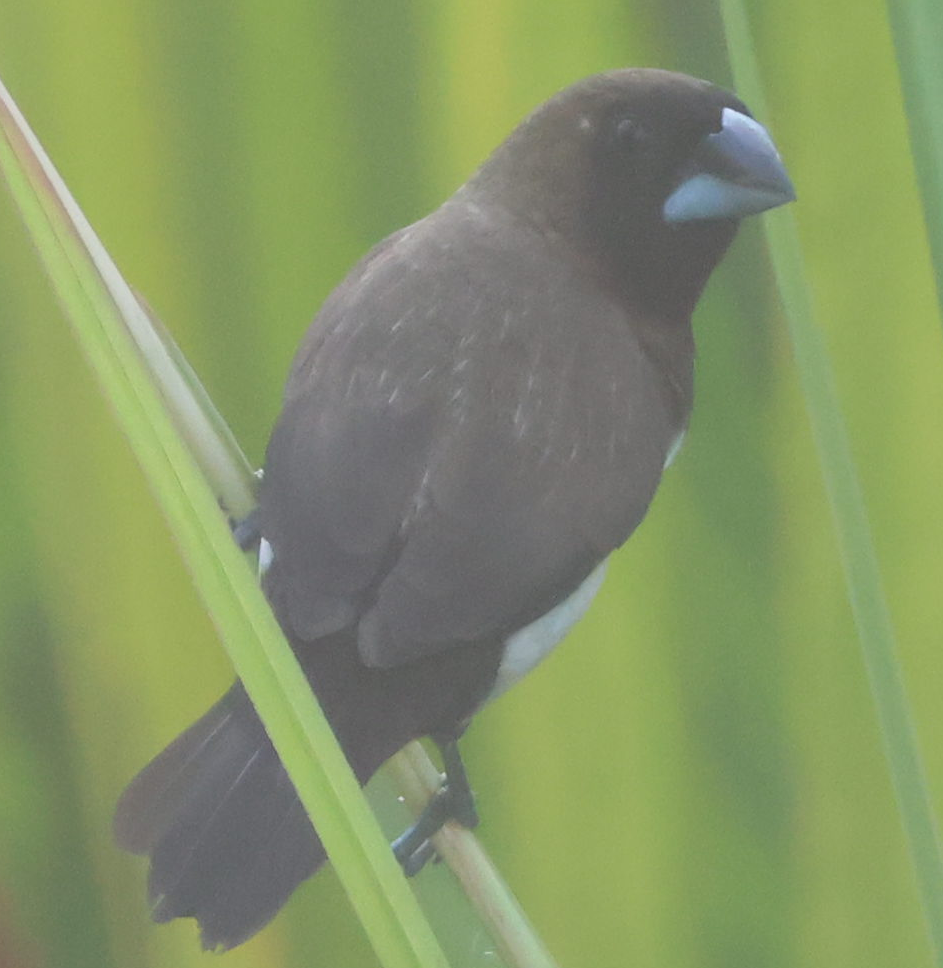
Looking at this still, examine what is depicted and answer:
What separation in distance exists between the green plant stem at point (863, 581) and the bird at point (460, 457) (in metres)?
0.09

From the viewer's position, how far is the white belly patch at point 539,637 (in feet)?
1.78

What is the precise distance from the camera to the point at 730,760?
2.45ft

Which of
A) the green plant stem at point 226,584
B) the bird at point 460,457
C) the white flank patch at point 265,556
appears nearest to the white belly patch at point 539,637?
the bird at point 460,457

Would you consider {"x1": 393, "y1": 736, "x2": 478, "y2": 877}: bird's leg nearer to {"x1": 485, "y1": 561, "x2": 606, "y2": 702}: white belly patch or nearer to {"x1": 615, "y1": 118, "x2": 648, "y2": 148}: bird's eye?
{"x1": 485, "y1": 561, "x2": 606, "y2": 702}: white belly patch

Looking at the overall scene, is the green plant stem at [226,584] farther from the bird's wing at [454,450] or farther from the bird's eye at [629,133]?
the bird's eye at [629,133]

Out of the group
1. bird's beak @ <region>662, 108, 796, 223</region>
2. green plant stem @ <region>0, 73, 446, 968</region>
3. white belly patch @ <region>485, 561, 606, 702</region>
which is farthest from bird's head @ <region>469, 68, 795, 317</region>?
green plant stem @ <region>0, 73, 446, 968</region>

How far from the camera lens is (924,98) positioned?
48 centimetres

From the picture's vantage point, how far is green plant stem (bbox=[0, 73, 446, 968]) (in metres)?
0.29

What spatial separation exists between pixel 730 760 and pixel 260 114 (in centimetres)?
45

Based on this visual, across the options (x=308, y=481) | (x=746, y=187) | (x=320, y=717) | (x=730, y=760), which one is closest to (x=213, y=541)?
(x=320, y=717)

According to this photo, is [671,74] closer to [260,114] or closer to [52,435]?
[260,114]

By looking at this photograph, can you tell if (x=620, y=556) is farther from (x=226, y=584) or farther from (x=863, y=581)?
(x=226, y=584)

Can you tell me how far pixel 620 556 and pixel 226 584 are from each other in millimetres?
460

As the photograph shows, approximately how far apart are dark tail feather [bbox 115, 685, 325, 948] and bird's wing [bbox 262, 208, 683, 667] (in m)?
0.07
